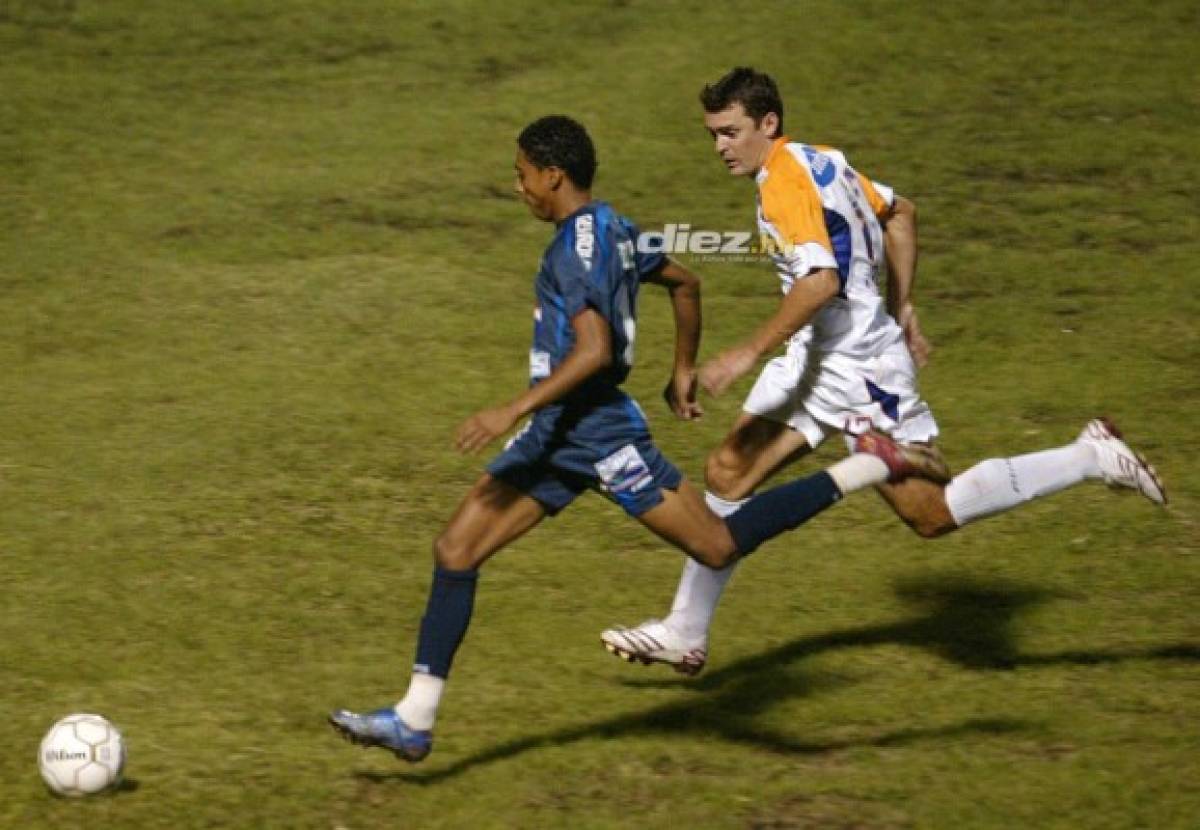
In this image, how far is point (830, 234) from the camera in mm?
7941

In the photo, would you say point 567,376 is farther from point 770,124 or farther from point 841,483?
point 770,124

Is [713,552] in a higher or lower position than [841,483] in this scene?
lower

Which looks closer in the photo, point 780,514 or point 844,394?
point 780,514

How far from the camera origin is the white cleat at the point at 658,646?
816 centimetres

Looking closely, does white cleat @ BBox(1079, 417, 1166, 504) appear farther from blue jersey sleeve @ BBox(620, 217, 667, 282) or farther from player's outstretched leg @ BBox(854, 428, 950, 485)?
blue jersey sleeve @ BBox(620, 217, 667, 282)

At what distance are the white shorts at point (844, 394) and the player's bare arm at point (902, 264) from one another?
0.87 ft

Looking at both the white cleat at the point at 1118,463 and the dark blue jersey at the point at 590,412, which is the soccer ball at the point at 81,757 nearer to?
the dark blue jersey at the point at 590,412

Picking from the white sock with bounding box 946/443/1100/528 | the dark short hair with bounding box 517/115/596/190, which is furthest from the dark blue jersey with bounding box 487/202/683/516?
the white sock with bounding box 946/443/1100/528

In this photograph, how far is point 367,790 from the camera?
286 inches

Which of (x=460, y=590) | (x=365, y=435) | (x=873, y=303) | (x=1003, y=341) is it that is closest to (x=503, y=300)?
(x=365, y=435)

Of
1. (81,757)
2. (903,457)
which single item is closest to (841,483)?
(903,457)

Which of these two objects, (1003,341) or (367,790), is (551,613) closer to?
(367,790)

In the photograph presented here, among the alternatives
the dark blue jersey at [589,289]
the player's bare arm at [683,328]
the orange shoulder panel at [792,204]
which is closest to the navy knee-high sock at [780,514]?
the player's bare arm at [683,328]

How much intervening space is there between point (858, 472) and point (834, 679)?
112 cm
